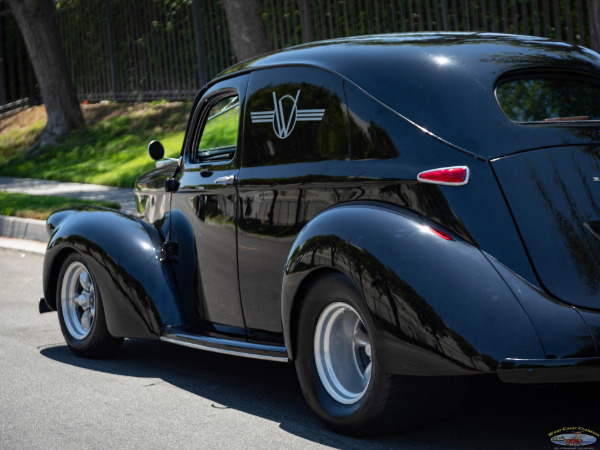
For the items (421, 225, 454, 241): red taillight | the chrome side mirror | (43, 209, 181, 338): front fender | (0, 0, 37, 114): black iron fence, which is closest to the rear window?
(421, 225, 454, 241): red taillight

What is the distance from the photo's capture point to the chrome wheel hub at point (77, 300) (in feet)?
20.8

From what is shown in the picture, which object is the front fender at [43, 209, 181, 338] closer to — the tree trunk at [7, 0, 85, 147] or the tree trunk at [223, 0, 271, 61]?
the tree trunk at [223, 0, 271, 61]

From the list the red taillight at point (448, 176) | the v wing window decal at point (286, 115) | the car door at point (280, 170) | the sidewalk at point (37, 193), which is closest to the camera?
the red taillight at point (448, 176)

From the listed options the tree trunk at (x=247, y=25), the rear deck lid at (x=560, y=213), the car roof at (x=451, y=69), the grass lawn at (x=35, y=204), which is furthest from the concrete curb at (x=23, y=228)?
the rear deck lid at (x=560, y=213)

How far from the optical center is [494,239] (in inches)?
159

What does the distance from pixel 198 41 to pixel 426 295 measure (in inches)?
601

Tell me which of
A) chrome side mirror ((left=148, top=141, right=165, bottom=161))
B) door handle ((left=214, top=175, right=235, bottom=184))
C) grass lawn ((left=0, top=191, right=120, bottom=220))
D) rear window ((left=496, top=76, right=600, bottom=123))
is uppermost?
rear window ((left=496, top=76, right=600, bottom=123))

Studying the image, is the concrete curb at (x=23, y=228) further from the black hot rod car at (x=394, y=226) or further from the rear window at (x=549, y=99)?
the rear window at (x=549, y=99)

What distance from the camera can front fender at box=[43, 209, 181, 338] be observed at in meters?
5.77

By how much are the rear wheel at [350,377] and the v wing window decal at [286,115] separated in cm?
87

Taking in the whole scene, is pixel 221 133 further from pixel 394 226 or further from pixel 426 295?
pixel 426 295

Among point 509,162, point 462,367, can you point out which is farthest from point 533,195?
point 462,367

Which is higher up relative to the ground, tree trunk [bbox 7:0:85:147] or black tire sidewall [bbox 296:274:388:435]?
tree trunk [bbox 7:0:85:147]

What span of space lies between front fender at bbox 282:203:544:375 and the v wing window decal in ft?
2.44
